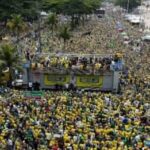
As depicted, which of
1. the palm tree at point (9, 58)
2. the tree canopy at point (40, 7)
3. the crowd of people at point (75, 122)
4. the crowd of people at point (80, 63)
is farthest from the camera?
the tree canopy at point (40, 7)

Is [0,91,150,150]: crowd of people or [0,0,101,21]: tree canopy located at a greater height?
[0,0,101,21]: tree canopy

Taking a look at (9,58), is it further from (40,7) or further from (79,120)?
(40,7)

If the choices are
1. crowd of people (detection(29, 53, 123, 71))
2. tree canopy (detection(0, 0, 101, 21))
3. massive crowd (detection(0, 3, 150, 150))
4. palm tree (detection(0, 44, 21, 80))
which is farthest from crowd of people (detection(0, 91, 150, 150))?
tree canopy (detection(0, 0, 101, 21))

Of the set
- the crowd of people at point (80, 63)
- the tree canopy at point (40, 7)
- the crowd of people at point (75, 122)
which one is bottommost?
the crowd of people at point (75, 122)

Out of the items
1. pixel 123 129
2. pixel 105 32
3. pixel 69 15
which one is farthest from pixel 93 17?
pixel 123 129

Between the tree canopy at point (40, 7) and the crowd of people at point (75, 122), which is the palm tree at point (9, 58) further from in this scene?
the tree canopy at point (40, 7)

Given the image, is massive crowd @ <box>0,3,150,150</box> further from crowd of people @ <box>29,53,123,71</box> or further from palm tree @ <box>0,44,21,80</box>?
palm tree @ <box>0,44,21,80</box>

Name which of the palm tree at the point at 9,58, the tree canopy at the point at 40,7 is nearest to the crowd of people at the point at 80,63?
the palm tree at the point at 9,58

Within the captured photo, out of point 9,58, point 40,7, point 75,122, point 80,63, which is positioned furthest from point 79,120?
point 40,7

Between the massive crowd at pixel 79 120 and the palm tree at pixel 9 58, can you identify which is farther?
the palm tree at pixel 9 58

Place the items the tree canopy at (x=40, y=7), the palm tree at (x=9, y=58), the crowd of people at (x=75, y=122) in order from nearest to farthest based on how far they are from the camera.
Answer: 1. the crowd of people at (x=75, y=122)
2. the palm tree at (x=9, y=58)
3. the tree canopy at (x=40, y=7)

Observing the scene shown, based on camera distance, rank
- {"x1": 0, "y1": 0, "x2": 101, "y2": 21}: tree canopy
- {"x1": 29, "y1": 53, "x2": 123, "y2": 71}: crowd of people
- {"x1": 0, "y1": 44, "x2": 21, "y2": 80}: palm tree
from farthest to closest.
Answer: {"x1": 0, "y1": 0, "x2": 101, "y2": 21}: tree canopy, {"x1": 29, "y1": 53, "x2": 123, "y2": 71}: crowd of people, {"x1": 0, "y1": 44, "x2": 21, "y2": 80}: palm tree
